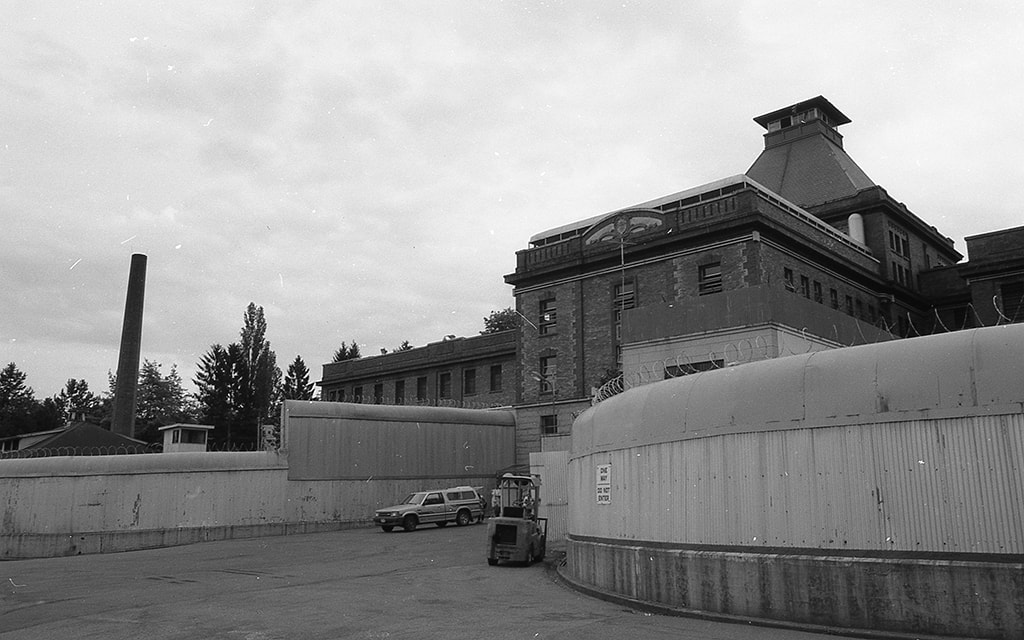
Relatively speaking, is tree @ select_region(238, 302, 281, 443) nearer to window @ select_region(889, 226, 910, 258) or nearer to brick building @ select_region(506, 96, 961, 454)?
brick building @ select_region(506, 96, 961, 454)

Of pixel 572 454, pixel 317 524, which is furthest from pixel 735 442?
pixel 317 524

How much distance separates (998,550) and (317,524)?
98.2ft

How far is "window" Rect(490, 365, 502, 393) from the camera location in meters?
57.7

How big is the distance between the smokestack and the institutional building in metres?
24.1

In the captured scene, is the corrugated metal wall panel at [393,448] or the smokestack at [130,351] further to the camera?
the smokestack at [130,351]

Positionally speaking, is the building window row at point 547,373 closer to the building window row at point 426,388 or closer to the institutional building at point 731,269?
the institutional building at point 731,269

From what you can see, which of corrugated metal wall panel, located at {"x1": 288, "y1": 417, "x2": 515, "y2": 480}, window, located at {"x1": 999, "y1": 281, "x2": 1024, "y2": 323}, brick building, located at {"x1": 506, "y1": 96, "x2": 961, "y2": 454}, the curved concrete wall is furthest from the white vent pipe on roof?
the curved concrete wall

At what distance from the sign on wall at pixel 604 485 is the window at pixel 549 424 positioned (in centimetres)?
2890

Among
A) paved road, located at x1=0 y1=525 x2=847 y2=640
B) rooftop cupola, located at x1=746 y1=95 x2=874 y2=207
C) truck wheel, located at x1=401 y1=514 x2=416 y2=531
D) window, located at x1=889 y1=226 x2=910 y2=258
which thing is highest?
rooftop cupola, located at x1=746 y1=95 x2=874 y2=207

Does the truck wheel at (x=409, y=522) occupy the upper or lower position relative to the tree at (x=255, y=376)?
lower

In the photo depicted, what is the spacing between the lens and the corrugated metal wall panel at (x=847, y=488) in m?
11.1

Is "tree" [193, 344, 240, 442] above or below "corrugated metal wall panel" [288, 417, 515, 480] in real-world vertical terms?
above

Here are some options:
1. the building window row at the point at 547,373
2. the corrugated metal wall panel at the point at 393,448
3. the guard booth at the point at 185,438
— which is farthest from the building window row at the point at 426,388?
the guard booth at the point at 185,438

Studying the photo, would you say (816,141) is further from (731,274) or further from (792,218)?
(731,274)
